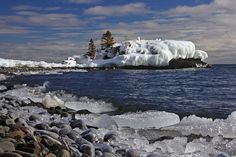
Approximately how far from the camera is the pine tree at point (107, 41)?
296 feet

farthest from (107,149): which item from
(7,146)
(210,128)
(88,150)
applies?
(210,128)

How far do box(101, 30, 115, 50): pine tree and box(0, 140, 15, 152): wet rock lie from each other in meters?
84.6

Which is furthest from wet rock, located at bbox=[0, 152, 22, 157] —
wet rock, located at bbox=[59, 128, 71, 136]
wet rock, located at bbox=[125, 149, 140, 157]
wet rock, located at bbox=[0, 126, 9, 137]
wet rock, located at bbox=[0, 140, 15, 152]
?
wet rock, located at bbox=[59, 128, 71, 136]

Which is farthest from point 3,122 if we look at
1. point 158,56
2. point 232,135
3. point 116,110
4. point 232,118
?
point 158,56

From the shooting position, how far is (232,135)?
9.05 m

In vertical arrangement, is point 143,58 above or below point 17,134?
above

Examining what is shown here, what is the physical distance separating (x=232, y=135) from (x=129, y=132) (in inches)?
86.6

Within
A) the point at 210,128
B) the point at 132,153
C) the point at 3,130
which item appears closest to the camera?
the point at 3,130

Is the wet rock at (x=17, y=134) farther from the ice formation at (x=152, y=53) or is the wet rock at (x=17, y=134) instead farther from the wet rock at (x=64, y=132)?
the ice formation at (x=152, y=53)

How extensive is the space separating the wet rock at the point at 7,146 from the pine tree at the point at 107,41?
84603 millimetres

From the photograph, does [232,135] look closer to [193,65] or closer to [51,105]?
[51,105]

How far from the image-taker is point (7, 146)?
16.2 ft

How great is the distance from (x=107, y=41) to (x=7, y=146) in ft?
281

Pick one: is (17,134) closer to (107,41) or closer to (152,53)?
(152,53)
